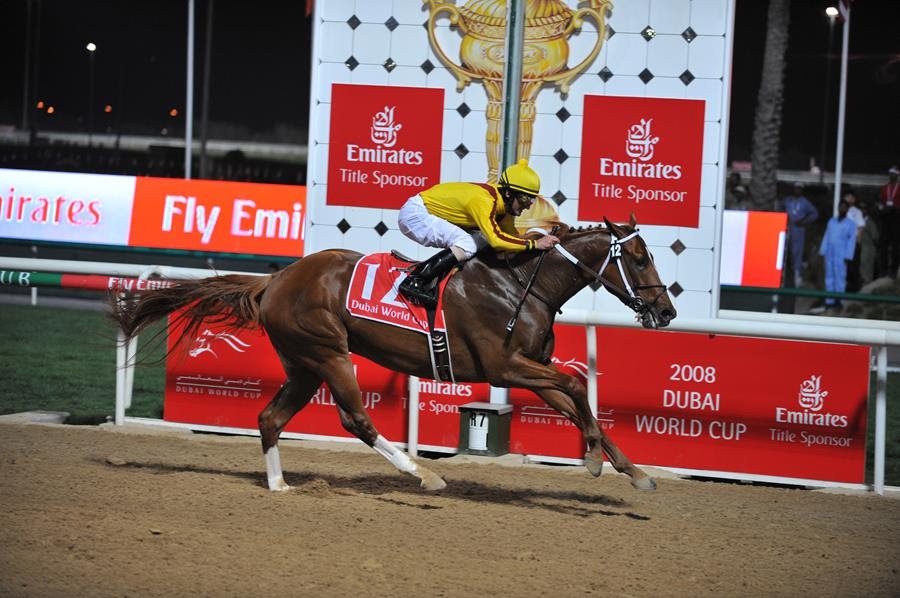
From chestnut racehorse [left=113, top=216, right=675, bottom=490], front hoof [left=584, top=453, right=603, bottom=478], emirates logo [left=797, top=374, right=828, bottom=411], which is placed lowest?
front hoof [left=584, top=453, right=603, bottom=478]

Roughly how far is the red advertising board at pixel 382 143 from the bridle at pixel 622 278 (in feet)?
6.45

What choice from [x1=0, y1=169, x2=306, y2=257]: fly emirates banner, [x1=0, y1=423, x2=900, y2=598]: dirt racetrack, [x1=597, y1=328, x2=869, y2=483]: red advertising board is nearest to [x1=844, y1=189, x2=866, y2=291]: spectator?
[x1=0, y1=169, x2=306, y2=257]: fly emirates banner

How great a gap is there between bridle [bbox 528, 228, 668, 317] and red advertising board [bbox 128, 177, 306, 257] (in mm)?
8637

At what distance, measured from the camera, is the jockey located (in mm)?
6430

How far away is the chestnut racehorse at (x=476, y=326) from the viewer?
642 centimetres

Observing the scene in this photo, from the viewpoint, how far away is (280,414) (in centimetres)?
678

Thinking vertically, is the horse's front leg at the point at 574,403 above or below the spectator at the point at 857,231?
below

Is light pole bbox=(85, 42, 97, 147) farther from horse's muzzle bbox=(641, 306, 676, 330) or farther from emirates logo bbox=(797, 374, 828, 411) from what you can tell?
horse's muzzle bbox=(641, 306, 676, 330)

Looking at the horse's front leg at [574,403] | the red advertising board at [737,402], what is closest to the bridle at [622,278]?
the horse's front leg at [574,403]

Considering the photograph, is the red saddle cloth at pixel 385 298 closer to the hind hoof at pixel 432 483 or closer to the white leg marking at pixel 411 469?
the white leg marking at pixel 411 469

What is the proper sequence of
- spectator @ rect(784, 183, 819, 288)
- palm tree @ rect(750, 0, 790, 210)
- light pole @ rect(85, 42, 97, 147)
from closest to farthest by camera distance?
palm tree @ rect(750, 0, 790, 210)
spectator @ rect(784, 183, 819, 288)
light pole @ rect(85, 42, 97, 147)

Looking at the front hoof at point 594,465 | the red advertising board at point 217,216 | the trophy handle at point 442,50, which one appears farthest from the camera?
the red advertising board at point 217,216

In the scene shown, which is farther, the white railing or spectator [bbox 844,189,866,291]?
spectator [bbox 844,189,866,291]

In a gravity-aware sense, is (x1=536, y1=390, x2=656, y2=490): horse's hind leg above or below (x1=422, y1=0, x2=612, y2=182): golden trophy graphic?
below
